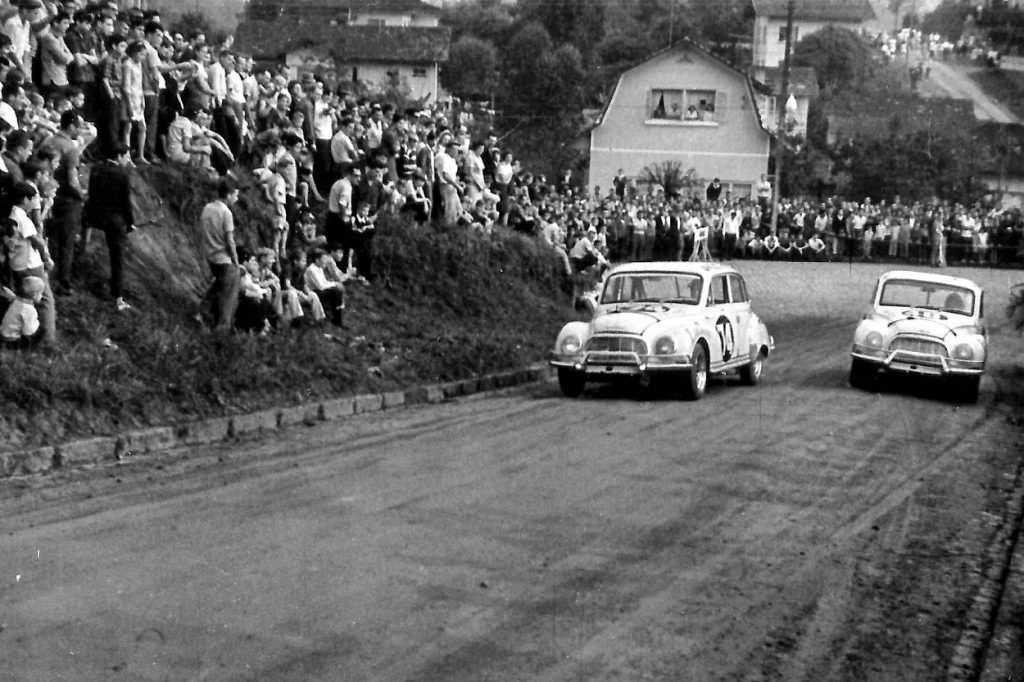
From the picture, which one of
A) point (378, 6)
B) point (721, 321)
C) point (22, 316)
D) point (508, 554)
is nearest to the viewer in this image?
point (508, 554)

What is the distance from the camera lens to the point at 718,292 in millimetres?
19641

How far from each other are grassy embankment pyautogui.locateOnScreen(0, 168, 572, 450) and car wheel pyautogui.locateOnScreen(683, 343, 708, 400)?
307 cm

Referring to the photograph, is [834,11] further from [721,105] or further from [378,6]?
[721,105]

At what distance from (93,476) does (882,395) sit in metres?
12.0

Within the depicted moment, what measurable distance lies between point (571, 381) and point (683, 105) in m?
45.6

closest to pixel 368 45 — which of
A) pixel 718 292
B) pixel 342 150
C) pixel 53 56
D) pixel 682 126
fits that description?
pixel 682 126

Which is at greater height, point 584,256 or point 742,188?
point 742,188

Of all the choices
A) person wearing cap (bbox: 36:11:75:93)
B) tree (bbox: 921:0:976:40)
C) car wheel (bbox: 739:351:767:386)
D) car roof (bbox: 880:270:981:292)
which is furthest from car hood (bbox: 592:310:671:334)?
tree (bbox: 921:0:976:40)

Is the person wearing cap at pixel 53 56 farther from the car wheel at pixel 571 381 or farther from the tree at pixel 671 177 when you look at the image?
the tree at pixel 671 177

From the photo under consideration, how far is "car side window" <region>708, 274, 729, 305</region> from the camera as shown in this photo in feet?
63.6

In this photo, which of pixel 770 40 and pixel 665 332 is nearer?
pixel 665 332

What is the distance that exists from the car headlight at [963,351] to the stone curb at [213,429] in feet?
21.8

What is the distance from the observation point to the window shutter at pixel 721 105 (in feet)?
200

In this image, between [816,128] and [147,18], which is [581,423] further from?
[816,128]
